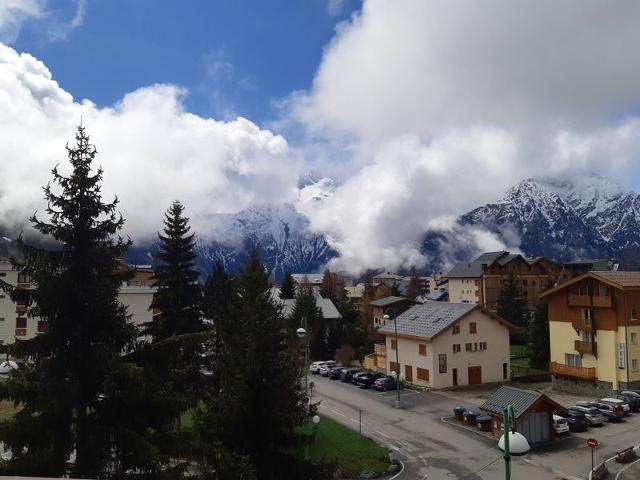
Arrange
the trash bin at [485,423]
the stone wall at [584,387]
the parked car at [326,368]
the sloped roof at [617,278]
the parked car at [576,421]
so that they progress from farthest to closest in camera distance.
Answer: the parked car at [326,368] → the stone wall at [584,387] → the sloped roof at [617,278] → the trash bin at [485,423] → the parked car at [576,421]

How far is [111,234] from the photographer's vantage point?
46.4 feet

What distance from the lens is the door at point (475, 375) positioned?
4897 centimetres

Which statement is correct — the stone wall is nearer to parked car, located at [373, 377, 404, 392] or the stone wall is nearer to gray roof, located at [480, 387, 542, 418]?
parked car, located at [373, 377, 404, 392]

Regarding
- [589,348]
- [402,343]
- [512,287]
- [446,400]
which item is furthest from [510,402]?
[512,287]

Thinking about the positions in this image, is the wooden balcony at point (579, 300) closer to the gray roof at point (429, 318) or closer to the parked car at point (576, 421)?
the gray roof at point (429, 318)

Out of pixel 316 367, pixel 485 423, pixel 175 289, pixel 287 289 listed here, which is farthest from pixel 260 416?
pixel 287 289

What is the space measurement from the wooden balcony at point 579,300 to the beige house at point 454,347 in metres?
6.84

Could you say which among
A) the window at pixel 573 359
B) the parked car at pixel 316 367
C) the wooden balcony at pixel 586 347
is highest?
the wooden balcony at pixel 586 347

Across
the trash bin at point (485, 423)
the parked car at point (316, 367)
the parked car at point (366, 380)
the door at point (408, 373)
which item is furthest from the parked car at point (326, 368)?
the trash bin at point (485, 423)

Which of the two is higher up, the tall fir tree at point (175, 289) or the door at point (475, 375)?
the tall fir tree at point (175, 289)

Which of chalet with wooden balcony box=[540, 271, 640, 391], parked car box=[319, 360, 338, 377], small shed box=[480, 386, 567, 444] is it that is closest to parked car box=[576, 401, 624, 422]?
small shed box=[480, 386, 567, 444]

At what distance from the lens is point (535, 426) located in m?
30.3

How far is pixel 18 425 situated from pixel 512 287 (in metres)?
71.3

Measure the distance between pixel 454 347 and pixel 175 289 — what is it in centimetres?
2691
